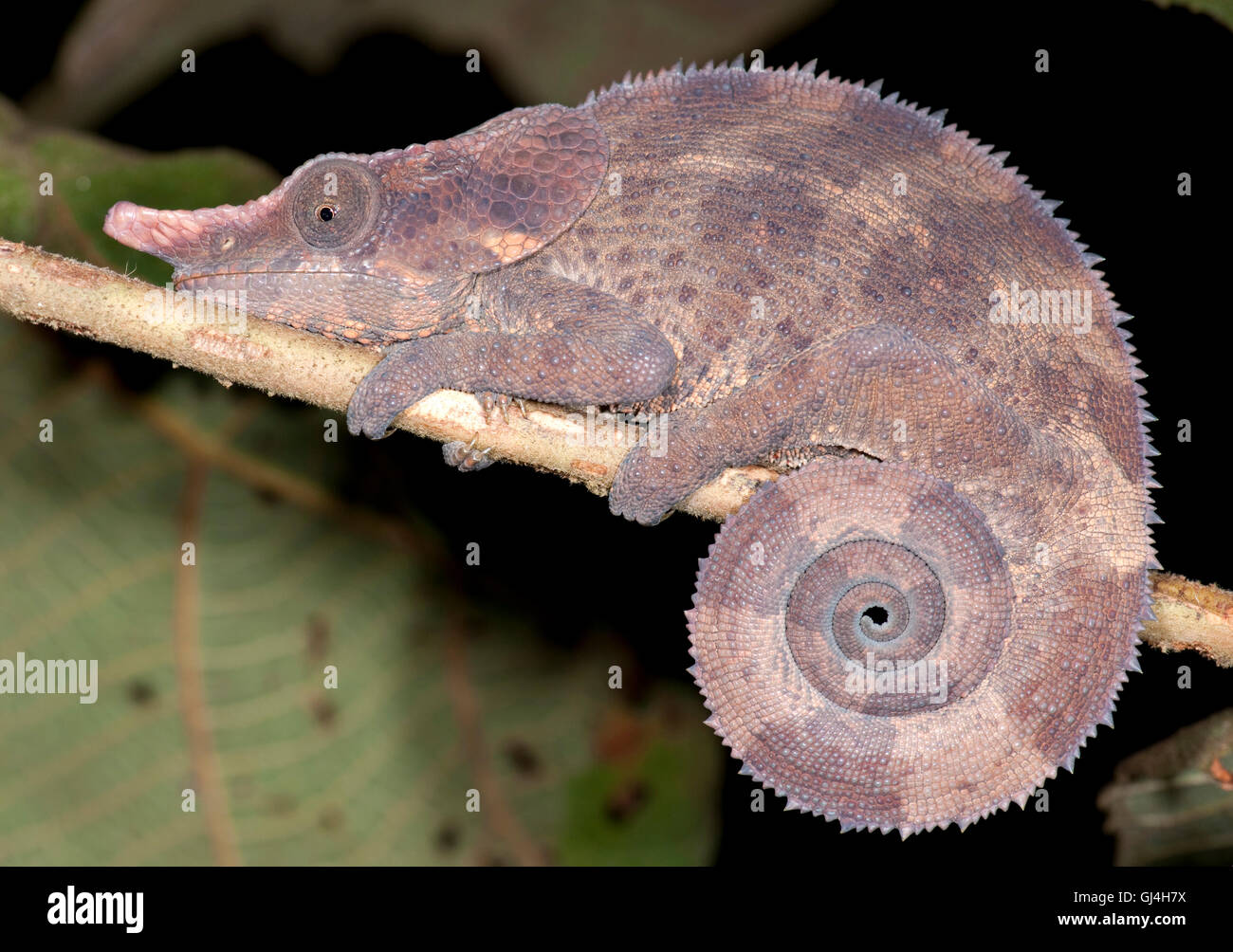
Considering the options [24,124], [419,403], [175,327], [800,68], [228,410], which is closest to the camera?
[175,327]

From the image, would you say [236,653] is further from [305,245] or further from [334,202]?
[334,202]

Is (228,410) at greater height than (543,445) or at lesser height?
greater

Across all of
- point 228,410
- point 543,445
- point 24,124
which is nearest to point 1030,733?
point 543,445

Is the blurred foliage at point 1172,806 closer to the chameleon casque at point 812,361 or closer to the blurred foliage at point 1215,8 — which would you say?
the chameleon casque at point 812,361

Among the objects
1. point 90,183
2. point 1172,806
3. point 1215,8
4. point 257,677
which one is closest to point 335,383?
point 90,183

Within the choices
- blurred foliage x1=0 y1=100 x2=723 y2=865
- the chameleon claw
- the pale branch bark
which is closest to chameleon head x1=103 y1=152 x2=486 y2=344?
the pale branch bark

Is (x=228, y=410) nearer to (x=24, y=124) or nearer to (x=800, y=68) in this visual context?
(x=24, y=124)
